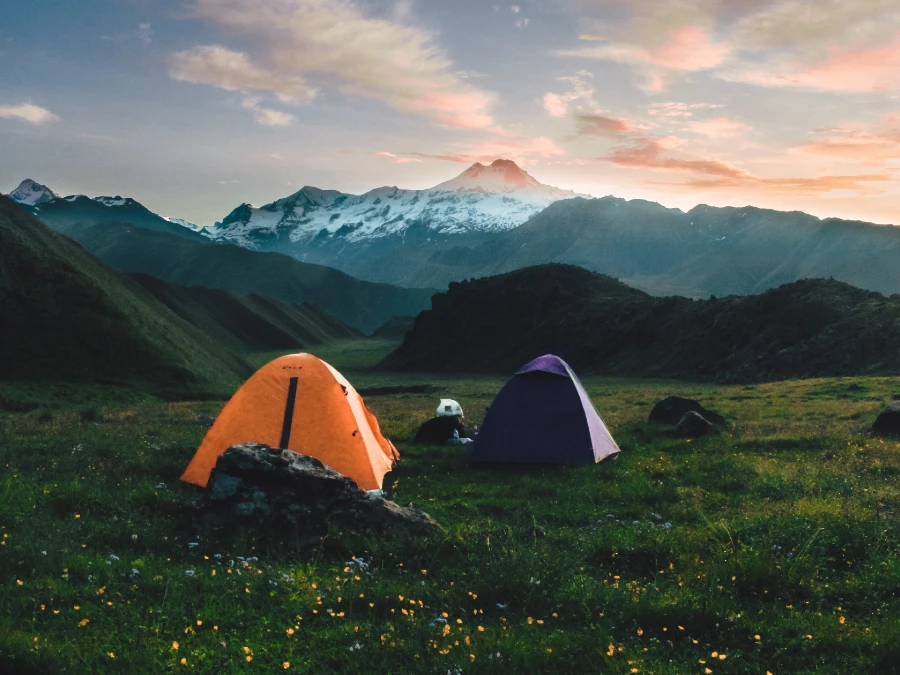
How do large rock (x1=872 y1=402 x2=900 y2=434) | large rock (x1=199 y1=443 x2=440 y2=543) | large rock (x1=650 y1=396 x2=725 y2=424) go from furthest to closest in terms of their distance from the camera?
1. large rock (x1=650 y1=396 x2=725 y2=424)
2. large rock (x1=872 y1=402 x2=900 y2=434)
3. large rock (x1=199 y1=443 x2=440 y2=543)

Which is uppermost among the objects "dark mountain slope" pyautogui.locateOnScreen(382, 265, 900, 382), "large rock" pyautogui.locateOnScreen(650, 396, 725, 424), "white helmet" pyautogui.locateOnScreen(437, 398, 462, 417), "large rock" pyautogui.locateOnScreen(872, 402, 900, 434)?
"dark mountain slope" pyautogui.locateOnScreen(382, 265, 900, 382)

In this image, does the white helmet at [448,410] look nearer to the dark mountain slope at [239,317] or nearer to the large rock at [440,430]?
the large rock at [440,430]

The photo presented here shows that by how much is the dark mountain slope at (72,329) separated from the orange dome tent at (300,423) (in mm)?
37717

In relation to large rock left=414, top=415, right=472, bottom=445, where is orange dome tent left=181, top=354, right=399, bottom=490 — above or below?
above

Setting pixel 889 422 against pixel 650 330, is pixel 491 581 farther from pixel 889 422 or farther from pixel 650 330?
pixel 650 330

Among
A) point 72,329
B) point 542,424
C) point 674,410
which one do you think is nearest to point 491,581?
point 542,424

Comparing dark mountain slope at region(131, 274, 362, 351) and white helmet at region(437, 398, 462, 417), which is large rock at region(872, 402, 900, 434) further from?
dark mountain slope at region(131, 274, 362, 351)

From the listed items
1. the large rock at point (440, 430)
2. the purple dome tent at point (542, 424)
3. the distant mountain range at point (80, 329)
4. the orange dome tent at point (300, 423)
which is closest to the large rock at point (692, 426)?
the purple dome tent at point (542, 424)

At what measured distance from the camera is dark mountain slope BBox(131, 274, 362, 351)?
4675 inches

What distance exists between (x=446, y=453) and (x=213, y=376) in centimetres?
4326

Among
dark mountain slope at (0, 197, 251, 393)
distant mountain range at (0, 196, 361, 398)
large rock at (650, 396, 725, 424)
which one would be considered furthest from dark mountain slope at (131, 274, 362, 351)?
large rock at (650, 396, 725, 424)

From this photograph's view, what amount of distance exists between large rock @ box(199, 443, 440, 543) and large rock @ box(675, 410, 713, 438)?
12.1 meters

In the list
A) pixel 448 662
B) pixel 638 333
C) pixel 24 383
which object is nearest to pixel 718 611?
pixel 448 662

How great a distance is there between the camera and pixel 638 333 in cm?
7500
